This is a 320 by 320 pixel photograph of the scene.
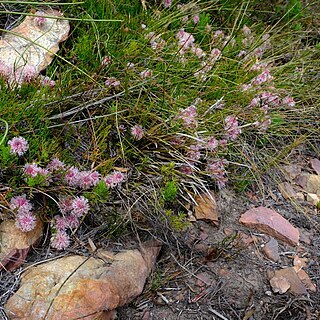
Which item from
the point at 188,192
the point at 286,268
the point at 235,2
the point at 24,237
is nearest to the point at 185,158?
the point at 188,192

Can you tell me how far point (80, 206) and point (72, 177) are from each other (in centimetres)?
Result: 19

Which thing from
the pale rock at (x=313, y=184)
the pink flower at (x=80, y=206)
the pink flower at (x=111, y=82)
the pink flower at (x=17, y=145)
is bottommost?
the pale rock at (x=313, y=184)

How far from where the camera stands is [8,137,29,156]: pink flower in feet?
9.07

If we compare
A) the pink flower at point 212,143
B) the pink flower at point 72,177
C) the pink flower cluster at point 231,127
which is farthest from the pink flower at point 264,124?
the pink flower at point 72,177

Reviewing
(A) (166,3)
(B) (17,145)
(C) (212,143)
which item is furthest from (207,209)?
(A) (166,3)

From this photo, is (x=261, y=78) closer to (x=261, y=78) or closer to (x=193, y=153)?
(x=261, y=78)

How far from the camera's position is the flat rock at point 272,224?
3.39m

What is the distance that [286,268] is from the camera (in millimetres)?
3188

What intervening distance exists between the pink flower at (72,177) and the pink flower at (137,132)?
0.54m

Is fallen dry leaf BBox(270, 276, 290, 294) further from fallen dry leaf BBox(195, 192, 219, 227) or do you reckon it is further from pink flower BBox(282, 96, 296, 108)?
pink flower BBox(282, 96, 296, 108)

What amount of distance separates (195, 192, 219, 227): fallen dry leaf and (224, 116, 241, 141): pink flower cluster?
486mm

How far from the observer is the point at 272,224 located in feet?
11.2

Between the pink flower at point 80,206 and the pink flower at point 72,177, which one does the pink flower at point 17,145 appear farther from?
the pink flower at point 80,206

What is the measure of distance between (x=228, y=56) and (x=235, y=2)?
79 centimetres
